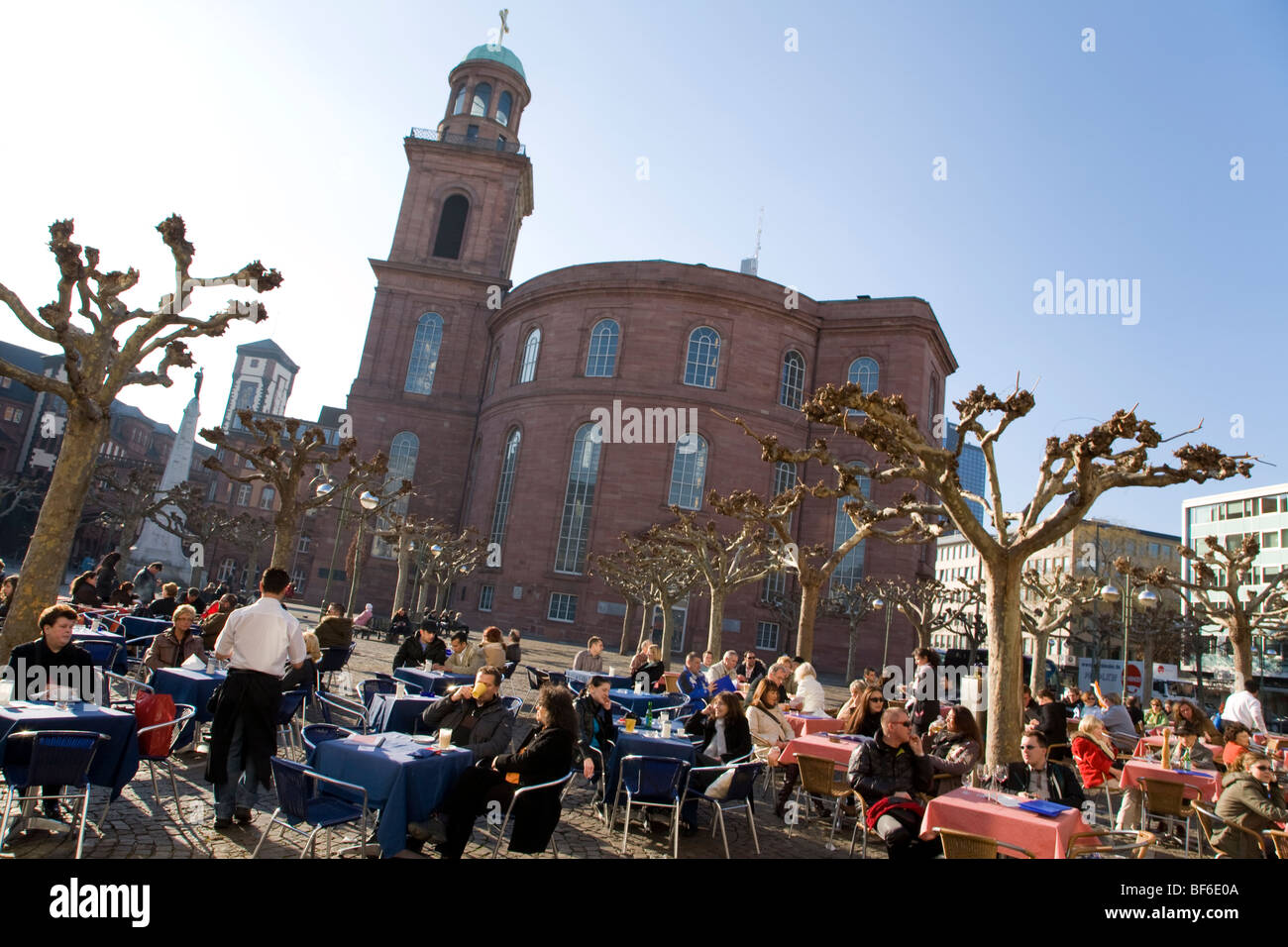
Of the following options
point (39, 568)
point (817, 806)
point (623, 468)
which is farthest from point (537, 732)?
point (623, 468)

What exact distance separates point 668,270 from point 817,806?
3156 centimetres

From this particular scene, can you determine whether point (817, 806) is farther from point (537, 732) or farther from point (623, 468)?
point (623, 468)

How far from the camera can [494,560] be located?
1453 inches

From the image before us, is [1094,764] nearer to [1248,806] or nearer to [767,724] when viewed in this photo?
[1248,806]

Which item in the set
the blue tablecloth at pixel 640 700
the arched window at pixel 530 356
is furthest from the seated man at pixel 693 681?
the arched window at pixel 530 356

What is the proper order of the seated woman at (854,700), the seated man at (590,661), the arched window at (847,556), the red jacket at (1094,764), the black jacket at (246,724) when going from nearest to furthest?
the black jacket at (246,724) → the red jacket at (1094,764) → the seated woman at (854,700) → the seated man at (590,661) → the arched window at (847,556)

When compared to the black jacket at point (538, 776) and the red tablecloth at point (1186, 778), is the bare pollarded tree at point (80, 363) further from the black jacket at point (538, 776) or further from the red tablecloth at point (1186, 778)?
the red tablecloth at point (1186, 778)

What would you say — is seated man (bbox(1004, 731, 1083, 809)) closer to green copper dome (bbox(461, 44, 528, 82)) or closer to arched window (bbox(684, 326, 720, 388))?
arched window (bbox(684, 326, 720, 388))

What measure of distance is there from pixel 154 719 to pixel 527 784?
2.97 meters

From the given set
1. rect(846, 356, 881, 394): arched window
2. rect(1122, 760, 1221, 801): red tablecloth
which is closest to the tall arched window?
rect(846, 356, 881, 394): arched window

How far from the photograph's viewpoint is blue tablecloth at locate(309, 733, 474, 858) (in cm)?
501

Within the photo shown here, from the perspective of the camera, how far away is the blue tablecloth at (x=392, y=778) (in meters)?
5.01

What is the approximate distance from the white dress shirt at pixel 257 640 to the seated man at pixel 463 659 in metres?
5.16

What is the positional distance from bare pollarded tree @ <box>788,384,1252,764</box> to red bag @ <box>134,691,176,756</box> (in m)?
8.00
